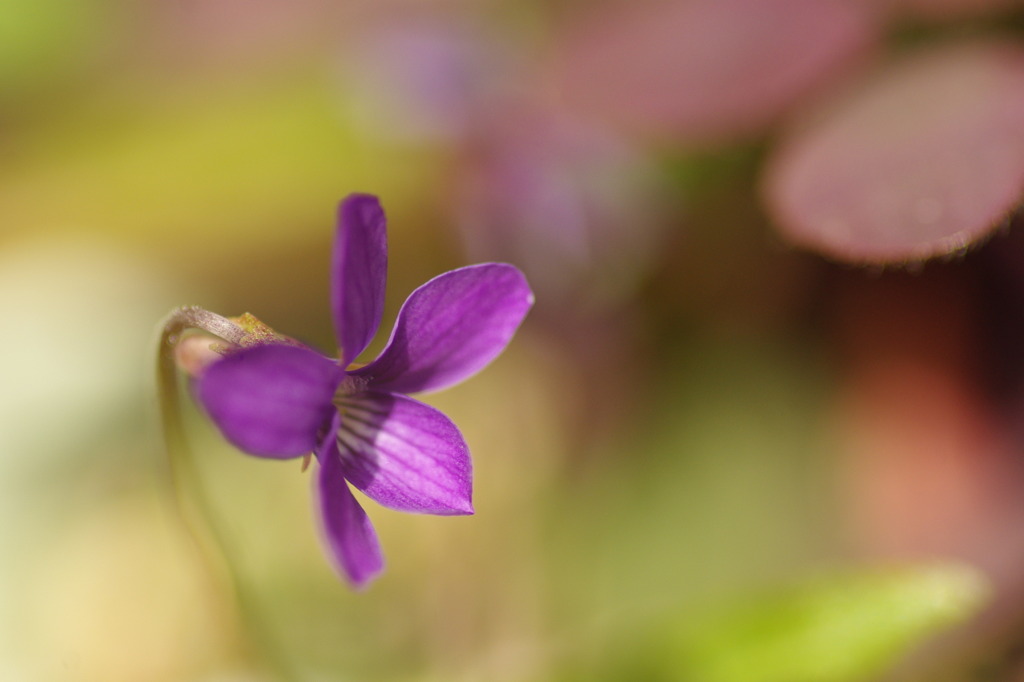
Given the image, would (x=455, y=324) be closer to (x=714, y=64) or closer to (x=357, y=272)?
(x=357, y=272)

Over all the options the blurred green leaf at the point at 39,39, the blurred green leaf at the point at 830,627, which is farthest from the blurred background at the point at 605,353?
the blurred green leaf at the point at 39,39

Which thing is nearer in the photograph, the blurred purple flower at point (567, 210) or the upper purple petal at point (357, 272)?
the upper purple petal at point (357, 272)

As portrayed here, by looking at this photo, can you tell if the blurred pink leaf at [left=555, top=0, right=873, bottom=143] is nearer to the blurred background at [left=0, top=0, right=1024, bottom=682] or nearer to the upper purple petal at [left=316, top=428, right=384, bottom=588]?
the blurred background at [left=0, top=0, right=1024, bottom=682]

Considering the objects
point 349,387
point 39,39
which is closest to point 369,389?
point 349,387

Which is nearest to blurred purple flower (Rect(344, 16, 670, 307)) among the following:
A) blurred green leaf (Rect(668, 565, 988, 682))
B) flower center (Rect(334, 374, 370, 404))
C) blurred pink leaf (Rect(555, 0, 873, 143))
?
blurred pink leaf (Rect(555, 0, 873, 143))

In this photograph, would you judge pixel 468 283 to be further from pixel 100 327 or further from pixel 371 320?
pixel 100 327

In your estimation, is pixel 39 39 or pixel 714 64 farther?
pixel 39 39

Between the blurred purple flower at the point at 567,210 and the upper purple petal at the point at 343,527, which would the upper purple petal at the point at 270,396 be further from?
the blurred purple flower at the point at 567,210

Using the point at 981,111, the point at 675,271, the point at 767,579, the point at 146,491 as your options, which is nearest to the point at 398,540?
the point at 146,491
